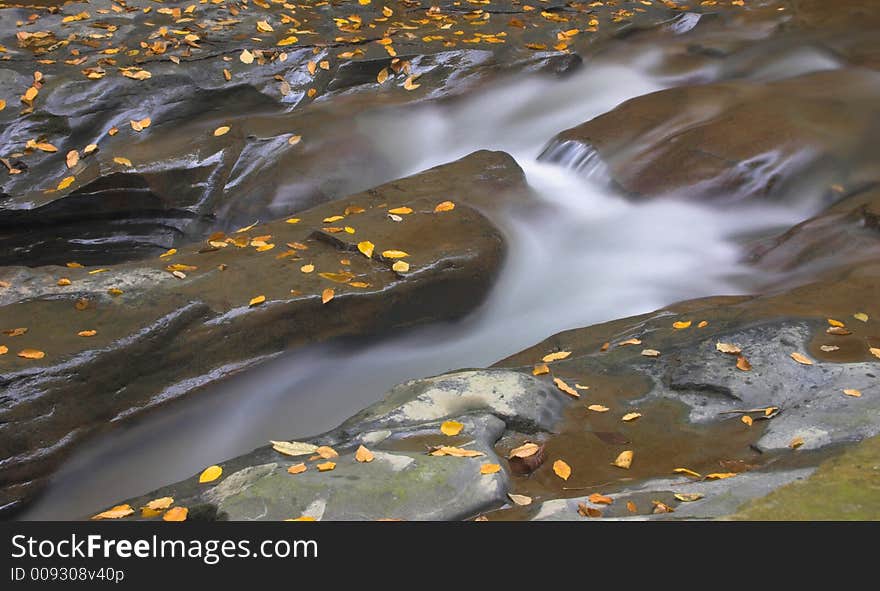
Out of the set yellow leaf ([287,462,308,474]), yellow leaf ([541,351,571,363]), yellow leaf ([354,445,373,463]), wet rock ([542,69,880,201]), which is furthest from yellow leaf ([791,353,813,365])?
wet rock ([542,69,880,201])

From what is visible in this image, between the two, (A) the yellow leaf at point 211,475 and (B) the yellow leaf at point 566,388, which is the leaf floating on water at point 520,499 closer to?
(B) the yellow leaf at point 566,388

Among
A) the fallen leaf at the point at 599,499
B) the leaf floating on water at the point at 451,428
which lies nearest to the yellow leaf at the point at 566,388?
the leaf floating on water at the point at 451,428

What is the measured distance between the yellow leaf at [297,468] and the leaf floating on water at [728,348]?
7.71ft

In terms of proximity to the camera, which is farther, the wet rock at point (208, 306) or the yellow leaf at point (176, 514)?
the wet rock at point (208, 306)

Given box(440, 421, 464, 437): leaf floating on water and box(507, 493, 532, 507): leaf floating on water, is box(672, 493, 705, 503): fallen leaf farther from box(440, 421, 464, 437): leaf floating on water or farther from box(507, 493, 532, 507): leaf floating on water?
box(440, 421, 464, 437): leaf floating on water

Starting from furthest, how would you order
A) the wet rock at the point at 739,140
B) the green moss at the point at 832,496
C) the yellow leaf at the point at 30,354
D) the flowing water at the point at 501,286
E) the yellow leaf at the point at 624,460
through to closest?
the wet rock at the point at 739,140 < the flowing water at the point at 501,286 < the yellow leaf at the point at 30,354 < the yellow leaf at the point at 624,460 < the green moss at the point at 832,496

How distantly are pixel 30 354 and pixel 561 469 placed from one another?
9.18ft

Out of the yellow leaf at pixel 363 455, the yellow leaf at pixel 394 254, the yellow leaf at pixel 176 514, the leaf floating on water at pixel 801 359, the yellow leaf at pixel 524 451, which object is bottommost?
the leaf floating on water at pixel 801 359

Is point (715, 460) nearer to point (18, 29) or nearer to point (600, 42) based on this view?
A: point (600, 42)

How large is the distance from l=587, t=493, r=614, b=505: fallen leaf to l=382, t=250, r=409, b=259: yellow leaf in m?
2.65

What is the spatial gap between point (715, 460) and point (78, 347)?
10.7 feet

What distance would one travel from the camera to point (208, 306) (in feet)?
16.1

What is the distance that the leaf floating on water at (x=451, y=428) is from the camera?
146 inches

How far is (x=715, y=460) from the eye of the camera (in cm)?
380
